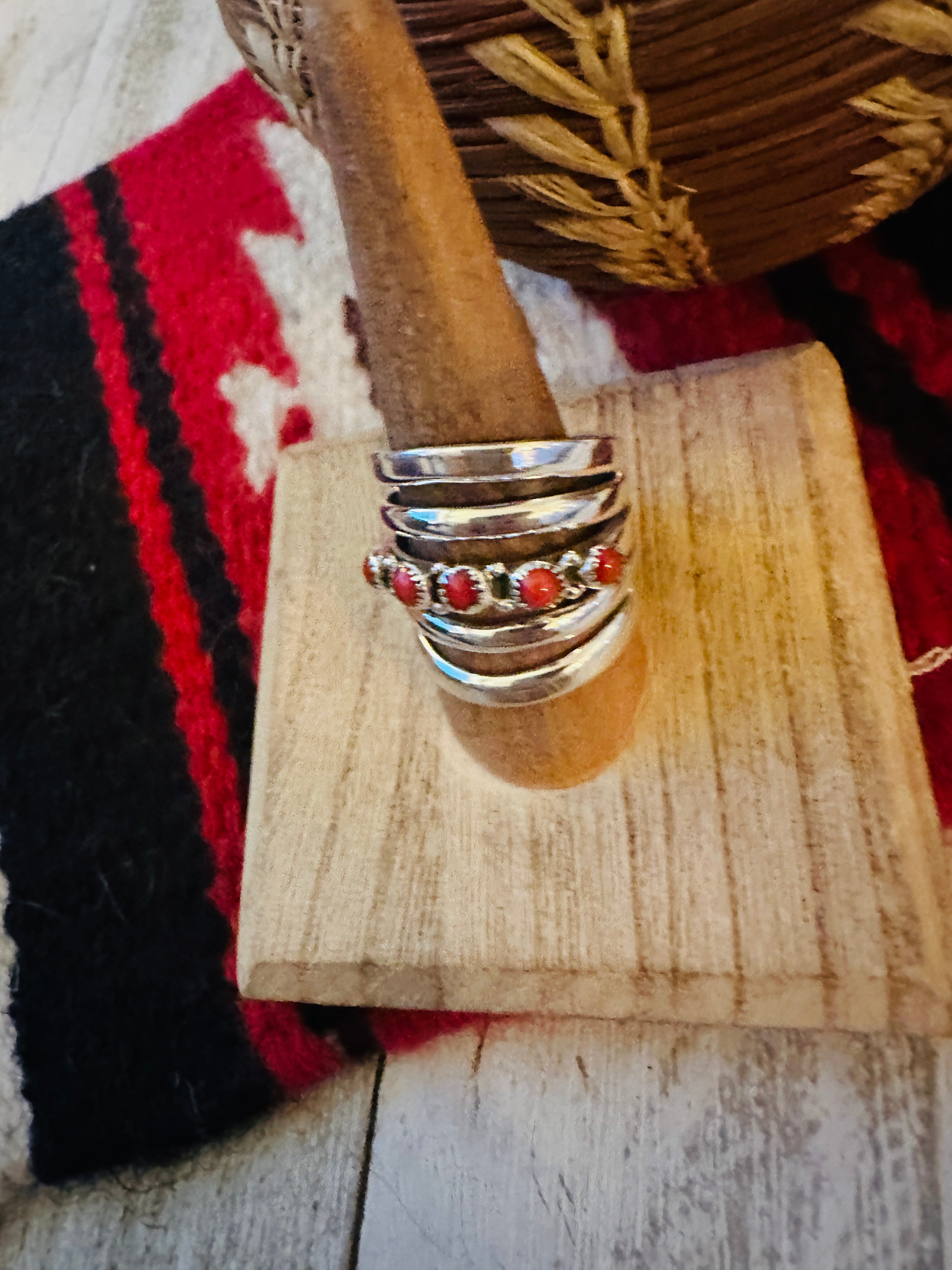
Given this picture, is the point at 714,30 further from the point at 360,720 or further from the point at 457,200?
the point at 360,720

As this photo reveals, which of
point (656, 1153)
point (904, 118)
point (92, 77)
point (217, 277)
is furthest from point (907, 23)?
point (92, 77)

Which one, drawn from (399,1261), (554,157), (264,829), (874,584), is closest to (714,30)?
(554,157)

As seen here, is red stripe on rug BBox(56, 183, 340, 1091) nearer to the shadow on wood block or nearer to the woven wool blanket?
the woven wool blanket

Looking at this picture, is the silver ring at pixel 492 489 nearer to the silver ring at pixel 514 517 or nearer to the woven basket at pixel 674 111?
the silver ring at pixel 514 517

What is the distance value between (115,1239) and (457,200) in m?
0.49

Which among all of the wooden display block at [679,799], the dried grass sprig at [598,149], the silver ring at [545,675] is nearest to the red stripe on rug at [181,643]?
the wooden display block at [679,799]

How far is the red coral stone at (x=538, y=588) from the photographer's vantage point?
0.32 m

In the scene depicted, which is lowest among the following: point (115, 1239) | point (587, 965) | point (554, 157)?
point (115, 1239)

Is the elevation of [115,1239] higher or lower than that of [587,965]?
lower

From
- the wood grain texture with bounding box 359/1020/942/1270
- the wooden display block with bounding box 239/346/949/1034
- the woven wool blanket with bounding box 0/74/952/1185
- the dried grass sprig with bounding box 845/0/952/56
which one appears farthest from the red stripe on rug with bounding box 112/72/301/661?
the dried grass sprig with bounding box 845/0/952/56

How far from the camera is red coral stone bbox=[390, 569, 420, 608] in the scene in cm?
33

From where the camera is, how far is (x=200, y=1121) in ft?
1.65

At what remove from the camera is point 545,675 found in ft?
1.12

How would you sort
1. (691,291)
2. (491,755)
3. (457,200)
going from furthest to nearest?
(691,291), (491,755), (457,200)
